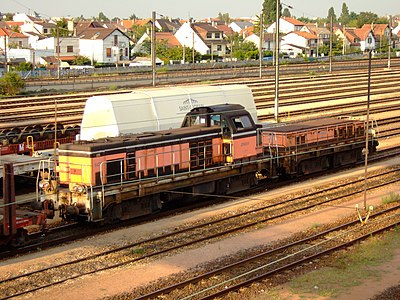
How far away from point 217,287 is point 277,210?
25.3 ft

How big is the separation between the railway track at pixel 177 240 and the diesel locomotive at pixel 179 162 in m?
1.89

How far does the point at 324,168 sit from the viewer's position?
A: 1134 inches

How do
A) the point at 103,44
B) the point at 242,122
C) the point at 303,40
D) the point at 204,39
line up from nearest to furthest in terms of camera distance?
the point at 242,122
the point at 103,44
the point at 204,39
the point at 303,40

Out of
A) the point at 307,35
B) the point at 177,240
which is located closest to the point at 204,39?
the point at 307,35

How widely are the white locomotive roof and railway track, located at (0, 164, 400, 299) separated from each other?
7311mm

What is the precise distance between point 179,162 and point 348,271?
8127mm

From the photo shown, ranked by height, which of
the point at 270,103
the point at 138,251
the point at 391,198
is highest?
the point at 270,103

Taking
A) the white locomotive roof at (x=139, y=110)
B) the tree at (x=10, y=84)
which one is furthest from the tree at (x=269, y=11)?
the white locomotive roof at (x=139, y=110)

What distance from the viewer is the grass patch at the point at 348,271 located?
1444 cm

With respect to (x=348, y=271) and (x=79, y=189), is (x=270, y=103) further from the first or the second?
(x=348, y=271)

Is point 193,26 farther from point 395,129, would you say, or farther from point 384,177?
point 384,177

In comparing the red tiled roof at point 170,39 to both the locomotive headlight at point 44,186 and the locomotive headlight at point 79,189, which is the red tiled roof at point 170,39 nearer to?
the locomotive headlight at point 44,186

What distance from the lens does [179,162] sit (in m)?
22.1

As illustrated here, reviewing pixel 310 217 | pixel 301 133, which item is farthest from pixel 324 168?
pixel 310 217
